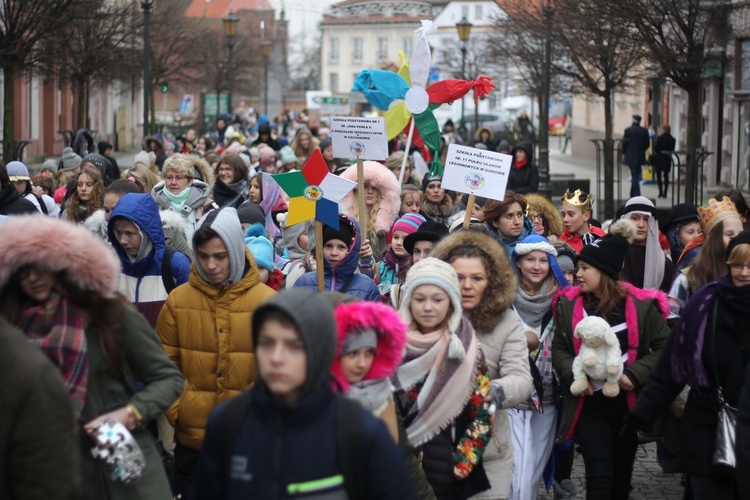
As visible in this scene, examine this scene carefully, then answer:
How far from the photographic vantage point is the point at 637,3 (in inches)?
693

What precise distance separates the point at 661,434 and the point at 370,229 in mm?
3528

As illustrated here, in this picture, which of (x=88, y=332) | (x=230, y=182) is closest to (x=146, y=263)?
(x=88, y=332)

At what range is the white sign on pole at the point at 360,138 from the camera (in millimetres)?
9570

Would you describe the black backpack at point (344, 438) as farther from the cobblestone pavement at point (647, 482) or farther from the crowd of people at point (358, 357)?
the cobblestone pavement at point (647, 482)

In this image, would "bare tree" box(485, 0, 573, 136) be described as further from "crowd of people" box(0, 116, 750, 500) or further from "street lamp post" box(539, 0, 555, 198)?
"crowd of people" box(0, 116, 750, 500)

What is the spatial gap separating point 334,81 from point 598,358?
11700cm

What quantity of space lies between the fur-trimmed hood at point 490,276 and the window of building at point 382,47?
112304 mm

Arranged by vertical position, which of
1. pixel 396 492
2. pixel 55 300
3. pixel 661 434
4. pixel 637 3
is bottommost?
pixel 661 434

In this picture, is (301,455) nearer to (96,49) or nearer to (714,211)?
(714,211)

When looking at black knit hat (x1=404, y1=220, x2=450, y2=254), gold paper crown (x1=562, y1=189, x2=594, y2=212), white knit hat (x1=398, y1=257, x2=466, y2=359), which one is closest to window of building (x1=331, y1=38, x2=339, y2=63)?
gold paper crown (x1=562, y1=189, x2=594, y2=212)

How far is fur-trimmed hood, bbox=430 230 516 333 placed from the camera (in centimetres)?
570

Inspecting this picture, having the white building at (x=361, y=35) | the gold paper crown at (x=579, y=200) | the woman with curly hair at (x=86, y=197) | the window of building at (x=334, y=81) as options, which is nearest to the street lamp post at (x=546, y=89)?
the gold paper crown at (x=579, y=200)

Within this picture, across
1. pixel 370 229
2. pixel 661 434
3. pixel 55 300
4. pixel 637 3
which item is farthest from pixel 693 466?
pixel 637 3

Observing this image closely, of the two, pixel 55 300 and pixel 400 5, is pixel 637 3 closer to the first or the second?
pixel 55 300
